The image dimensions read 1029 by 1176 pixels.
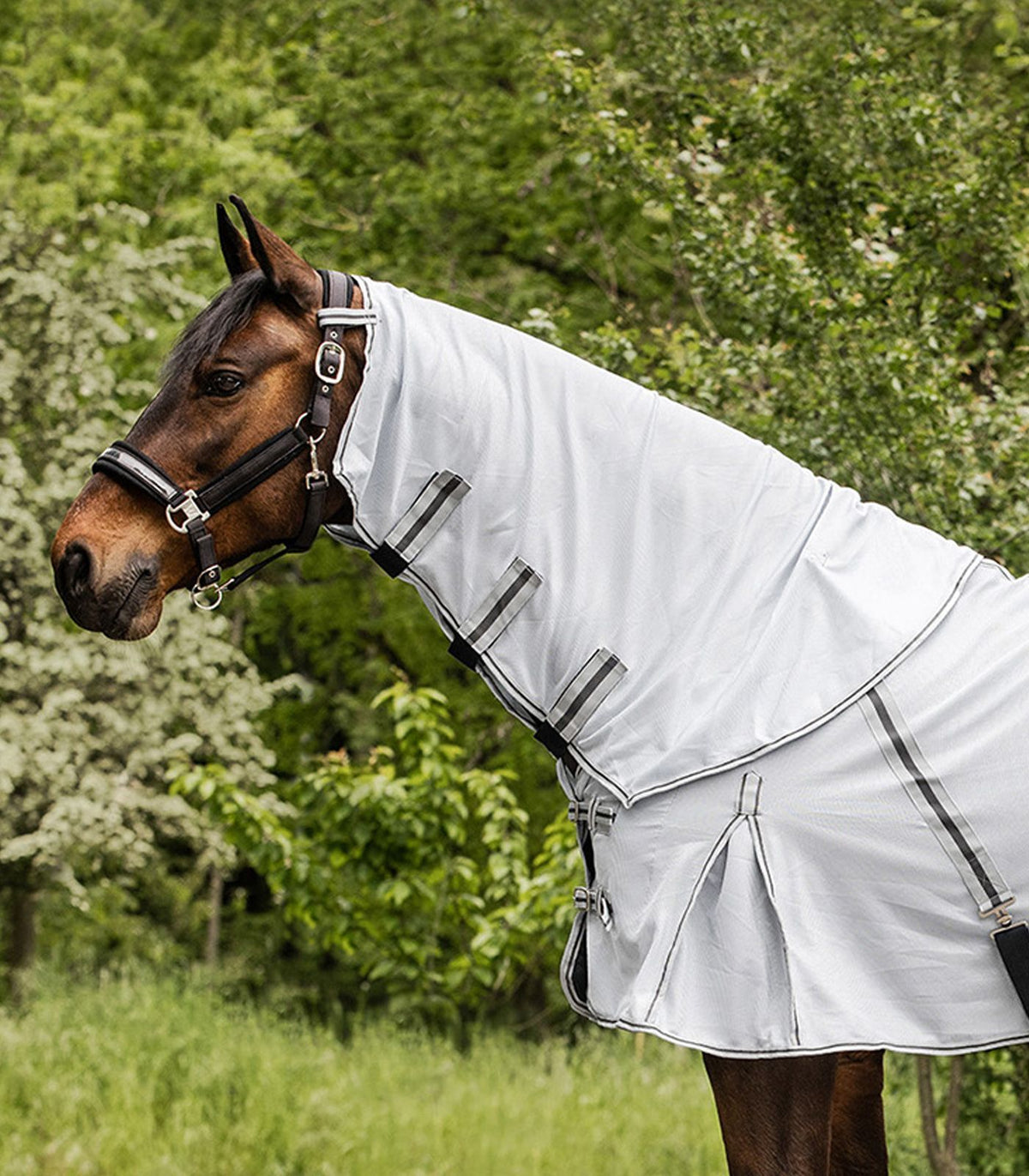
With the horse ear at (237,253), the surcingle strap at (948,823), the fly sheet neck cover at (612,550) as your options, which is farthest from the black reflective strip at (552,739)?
the horse ear at (237,253)

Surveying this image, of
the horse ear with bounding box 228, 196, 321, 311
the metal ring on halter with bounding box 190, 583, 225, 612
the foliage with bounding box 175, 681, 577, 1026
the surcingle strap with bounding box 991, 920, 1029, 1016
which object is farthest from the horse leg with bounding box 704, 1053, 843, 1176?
the foliage with bounding box 175, 681, 577, 1026

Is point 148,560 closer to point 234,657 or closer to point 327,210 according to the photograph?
point 234,657

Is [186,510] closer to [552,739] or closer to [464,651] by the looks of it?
[464,651]

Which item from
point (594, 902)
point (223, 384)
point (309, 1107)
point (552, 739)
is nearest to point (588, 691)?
point (552, 739)

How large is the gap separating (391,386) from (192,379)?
12.8 inches

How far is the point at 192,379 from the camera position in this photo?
7.43 feet

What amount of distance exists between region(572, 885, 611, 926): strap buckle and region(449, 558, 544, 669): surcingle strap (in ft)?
1.34

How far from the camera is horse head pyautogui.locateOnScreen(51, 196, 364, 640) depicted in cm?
224

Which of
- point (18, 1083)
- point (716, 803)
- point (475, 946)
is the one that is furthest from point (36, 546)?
point (716, 803)

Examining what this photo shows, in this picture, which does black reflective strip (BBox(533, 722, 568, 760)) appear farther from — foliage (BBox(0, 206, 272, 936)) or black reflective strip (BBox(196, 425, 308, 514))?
foliage (BBox(0, 206, 272, 936))

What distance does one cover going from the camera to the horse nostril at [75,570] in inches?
87.5

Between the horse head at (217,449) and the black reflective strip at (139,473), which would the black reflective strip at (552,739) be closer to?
the horse head at (217,449)

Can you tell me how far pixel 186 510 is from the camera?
2244 mm

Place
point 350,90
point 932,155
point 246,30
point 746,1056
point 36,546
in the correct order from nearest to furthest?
point 746,1056 < point 932,155 < point 36,546 < point 350,90 < point 246,30
